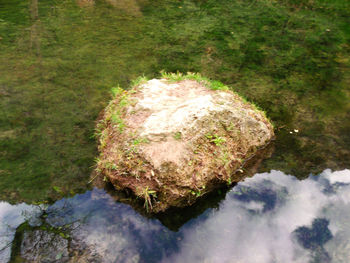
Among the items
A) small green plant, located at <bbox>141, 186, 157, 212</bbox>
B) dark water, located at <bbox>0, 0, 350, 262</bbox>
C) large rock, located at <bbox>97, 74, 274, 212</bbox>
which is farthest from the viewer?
large rock, located at <bbox>97, 74, 274, 212</bbox>

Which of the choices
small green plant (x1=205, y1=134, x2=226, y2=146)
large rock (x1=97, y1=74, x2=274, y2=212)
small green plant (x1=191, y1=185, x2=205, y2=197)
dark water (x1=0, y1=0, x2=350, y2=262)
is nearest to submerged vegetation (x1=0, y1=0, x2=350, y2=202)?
dark water (x1=0, y1=0, x2=350, y2=262)

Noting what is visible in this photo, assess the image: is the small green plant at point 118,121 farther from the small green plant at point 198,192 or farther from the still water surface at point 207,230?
the small green plant at point 198,192

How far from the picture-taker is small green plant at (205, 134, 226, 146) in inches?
173

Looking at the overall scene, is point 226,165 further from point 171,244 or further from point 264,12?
point 264,12

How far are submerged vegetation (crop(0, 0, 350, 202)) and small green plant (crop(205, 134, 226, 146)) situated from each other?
888mm

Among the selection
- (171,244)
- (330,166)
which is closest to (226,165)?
(171,244)

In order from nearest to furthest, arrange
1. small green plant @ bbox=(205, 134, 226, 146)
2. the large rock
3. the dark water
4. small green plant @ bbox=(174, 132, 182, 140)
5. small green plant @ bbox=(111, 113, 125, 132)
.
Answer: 1. the dark water
2. the large rock
3. small green plant @ bbox=(174, 132, 182, 140)
4. small green plant @ bbox=(205, 134, 226, 146)
5. small green plant @ bbox=(111, 113, 125, 132)

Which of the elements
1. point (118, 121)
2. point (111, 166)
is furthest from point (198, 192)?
point (118, 121)

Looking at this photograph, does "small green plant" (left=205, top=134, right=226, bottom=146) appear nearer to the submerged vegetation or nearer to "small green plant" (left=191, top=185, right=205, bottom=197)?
"small green plant" (left=191, top=185, right=205, bottom=197)

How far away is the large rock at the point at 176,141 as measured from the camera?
3973mm

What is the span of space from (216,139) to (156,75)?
2.93 m

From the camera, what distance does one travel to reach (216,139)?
4.41 m

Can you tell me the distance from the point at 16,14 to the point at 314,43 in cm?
930

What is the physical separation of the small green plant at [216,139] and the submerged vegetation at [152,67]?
888 mm
